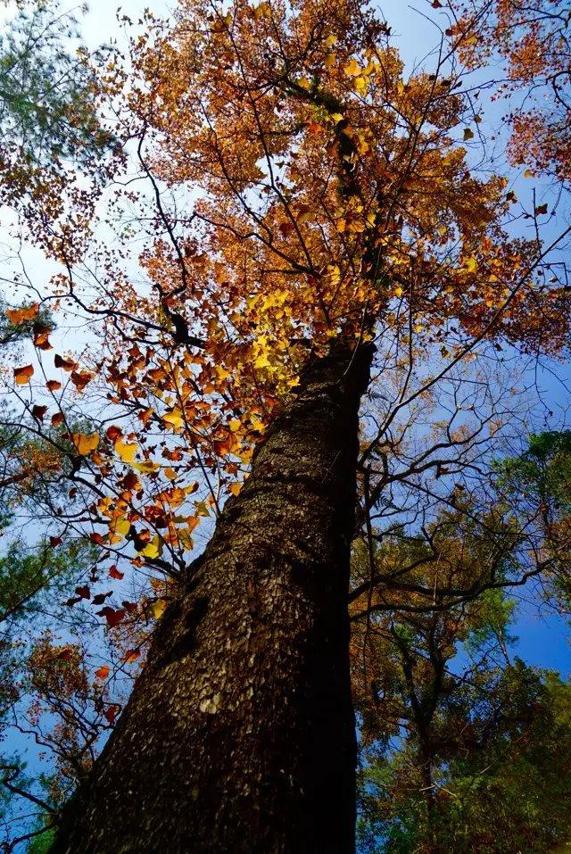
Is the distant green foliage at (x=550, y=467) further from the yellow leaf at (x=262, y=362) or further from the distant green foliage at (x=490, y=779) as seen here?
the yellow leaf at (x=262, y=362)

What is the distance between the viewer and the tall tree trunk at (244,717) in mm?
968

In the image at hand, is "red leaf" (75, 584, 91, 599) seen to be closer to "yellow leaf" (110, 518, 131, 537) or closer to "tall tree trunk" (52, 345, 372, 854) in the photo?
"yellow leaf" (110, 518, 131, 537)

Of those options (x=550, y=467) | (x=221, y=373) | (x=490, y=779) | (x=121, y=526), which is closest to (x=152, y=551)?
(x=121, y=526)

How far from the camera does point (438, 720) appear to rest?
13.9 m


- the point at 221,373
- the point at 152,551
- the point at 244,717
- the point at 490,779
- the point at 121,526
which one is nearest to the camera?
the point at 244,717

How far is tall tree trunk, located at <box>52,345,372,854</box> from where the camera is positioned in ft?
3.18

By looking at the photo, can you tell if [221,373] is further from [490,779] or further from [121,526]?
[490,779]

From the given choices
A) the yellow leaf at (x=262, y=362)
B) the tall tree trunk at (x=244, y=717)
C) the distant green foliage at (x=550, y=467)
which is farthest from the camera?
the distant green foliage at (x=550, y=467)

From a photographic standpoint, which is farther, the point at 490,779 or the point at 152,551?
the point at 490,779

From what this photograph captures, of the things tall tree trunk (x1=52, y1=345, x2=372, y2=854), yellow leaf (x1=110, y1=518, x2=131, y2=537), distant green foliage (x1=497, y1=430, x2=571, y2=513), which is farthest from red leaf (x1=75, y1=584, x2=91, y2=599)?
distant green foliage (x1=497, y1=430, x2=571, y2=513)

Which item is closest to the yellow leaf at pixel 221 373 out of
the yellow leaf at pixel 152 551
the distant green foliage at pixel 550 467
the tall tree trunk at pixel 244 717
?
the yellow leaf at pixel 152 551

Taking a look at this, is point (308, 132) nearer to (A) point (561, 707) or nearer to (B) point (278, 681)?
(B) point (278, 681)

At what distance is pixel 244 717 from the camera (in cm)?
119

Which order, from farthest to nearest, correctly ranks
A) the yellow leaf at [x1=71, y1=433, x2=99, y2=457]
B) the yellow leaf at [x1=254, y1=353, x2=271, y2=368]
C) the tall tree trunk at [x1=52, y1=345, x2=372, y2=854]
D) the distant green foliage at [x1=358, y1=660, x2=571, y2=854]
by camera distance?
1. the distant green foliage at [x1=358, y1=660, x2=571, y2=854]
2. the yellow leaf at [x1=254, y1=353, x2=271, y2=368]
3. the yellow leaf at [x1=71, y1=433, x2=99, y2=457]
4. the tall tree trunk at [x1=52, y1=345, x2=372, y2=854]
